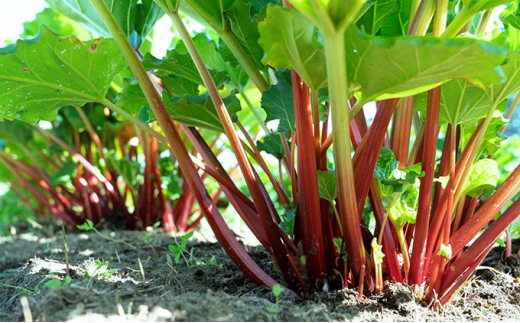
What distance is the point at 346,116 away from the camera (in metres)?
0.66

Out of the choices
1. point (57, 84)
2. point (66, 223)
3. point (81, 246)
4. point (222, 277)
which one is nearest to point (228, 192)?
point (222, 277)

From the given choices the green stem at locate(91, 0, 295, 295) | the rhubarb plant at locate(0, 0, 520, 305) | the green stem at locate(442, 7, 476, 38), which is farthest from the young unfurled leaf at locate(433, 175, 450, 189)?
the green stem at locate(91, 0, 295, 295)

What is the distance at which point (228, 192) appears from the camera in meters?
0.98

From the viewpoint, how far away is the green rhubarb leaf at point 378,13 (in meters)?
0.87

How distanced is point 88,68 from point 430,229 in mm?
764

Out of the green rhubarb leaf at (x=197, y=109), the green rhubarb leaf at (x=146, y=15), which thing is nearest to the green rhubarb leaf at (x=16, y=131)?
the green rhubarb leaf at (x=146, y=15)

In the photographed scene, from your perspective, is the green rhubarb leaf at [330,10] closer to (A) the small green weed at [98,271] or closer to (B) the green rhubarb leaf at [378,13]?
(B) the green rhubarb leaf at [378,13]

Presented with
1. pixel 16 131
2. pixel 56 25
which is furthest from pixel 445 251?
pixel 16 131

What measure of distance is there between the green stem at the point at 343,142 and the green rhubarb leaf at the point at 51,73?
48cm

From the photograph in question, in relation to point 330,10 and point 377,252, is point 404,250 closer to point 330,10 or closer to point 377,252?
point 377,252

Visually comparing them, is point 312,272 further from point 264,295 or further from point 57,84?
point 57,84

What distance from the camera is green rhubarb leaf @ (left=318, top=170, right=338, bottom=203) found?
31.6 inches

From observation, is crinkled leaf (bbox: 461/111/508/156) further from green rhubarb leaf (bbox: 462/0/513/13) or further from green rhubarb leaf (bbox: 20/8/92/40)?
green rhubarb leaf (bbox: 20/8/92/40)

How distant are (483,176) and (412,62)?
33cm
